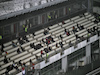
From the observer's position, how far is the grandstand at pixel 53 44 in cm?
4403

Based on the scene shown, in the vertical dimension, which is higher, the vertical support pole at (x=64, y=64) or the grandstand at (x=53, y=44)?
the grandstand at (x=53, y=44)

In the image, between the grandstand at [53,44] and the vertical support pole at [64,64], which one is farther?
the vertical support pole at [64,64]

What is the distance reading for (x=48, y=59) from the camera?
45281 millimetres

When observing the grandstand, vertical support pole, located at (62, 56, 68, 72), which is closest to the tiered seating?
the grandstand

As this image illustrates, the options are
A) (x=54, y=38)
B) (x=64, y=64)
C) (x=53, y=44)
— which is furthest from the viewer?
(x=54, y=38)

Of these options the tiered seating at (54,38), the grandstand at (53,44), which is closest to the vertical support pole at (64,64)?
the grandstand at (53,44)

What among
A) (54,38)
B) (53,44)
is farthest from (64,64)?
(54,38)

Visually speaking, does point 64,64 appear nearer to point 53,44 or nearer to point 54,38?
point 53,44

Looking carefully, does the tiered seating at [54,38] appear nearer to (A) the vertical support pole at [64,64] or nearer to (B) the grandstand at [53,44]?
(B) the grandstand at [53,44]

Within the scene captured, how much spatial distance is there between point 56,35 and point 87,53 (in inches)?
235

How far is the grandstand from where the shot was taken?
44031mm

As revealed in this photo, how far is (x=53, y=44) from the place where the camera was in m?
48.1

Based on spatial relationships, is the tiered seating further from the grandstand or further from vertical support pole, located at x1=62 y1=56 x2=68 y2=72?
vertical support pole, located at x1=62 y1=56 x2=68 y2=72

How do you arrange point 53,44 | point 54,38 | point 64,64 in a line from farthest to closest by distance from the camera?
point 54,38
point 64,64
point 53,44
